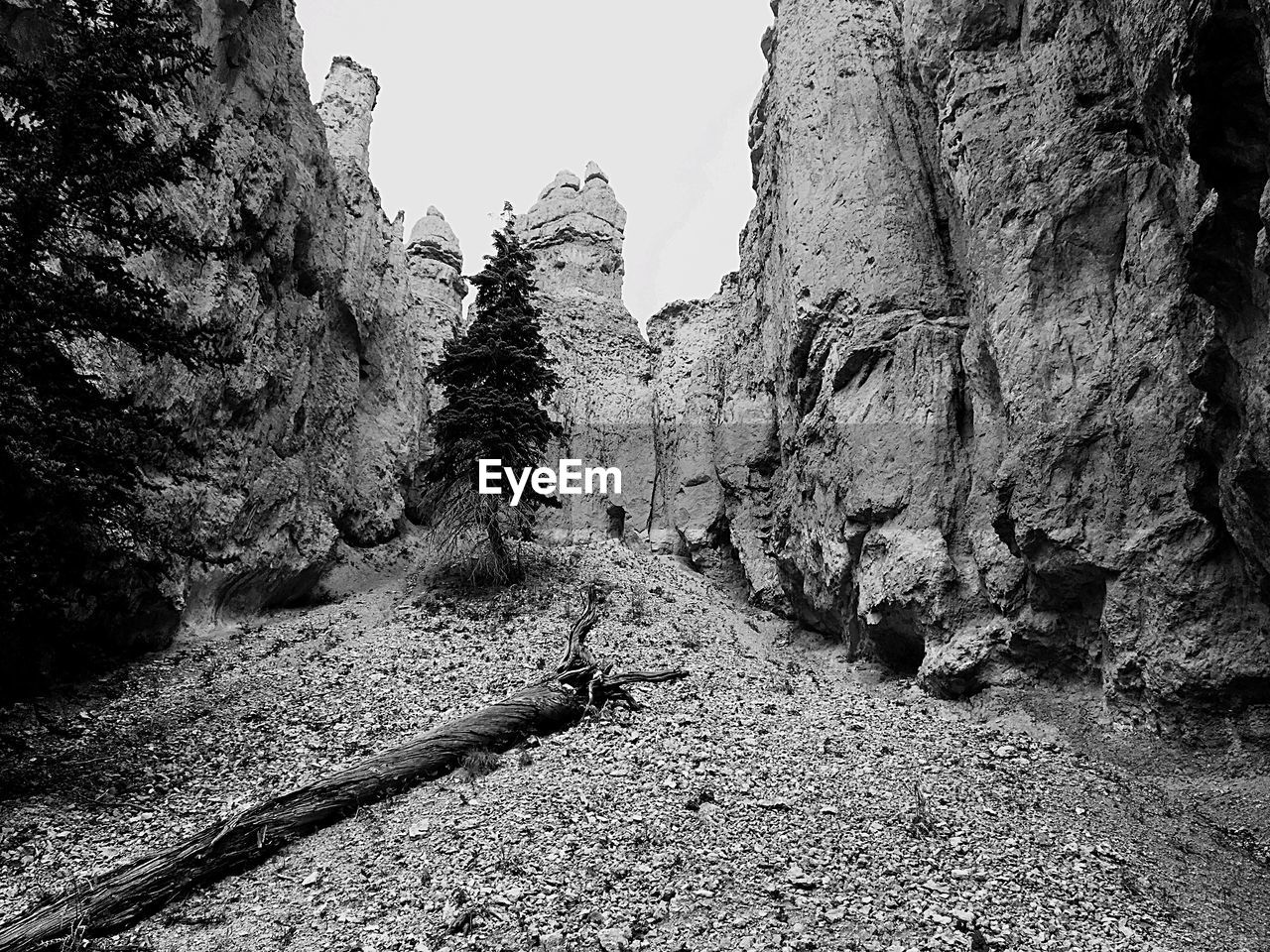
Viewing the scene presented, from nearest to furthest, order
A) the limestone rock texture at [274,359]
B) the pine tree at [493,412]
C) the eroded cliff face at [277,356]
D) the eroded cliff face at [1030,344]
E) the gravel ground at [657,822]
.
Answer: the gravel ground at [657,822] < the eroded cliff face at [1030,344] < the limestone rock texture at [274,359] < the eroded cliff face at [277,356] < the pine tree at [493,412]

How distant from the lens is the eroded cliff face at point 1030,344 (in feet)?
30.9

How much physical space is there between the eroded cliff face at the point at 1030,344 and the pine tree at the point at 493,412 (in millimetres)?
8752

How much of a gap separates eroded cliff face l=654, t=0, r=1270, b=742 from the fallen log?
25.4 ft

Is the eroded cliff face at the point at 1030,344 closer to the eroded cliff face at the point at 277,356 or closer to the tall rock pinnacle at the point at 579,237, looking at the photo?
the eroded cliff face at the point at 277,356

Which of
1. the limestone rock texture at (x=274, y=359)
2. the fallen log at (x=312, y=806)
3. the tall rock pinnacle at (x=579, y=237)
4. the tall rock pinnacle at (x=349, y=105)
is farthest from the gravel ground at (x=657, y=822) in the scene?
the tall rock pinnacle at (x=579, y=237)

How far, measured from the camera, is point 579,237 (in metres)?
47.5

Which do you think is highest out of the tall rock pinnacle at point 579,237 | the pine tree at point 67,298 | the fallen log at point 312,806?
the tall rock pinnacle at point 579,237

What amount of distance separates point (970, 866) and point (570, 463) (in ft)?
92.3

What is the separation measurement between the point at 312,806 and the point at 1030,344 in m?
15.3

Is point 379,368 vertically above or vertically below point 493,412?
above

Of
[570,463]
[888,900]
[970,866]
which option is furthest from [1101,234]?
[570,463]

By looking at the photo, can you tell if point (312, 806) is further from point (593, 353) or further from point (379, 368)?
point (593, 353)

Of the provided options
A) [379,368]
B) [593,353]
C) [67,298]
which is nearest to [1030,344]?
[67,298]

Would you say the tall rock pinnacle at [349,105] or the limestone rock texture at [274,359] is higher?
the tall rock pinnacle at [349,105]
